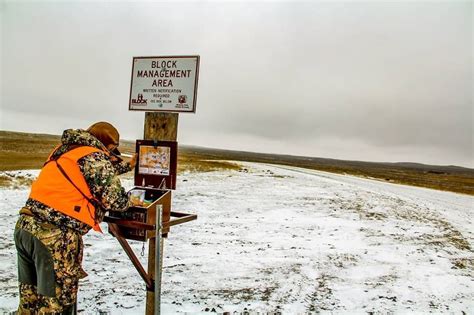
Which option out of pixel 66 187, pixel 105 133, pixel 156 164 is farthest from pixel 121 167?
pixel 156 164

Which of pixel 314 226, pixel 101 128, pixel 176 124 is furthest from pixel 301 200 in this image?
pixel 101 128

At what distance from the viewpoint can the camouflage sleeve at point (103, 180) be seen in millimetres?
3443

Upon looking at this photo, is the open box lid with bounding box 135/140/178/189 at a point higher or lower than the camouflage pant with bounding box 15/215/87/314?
higher

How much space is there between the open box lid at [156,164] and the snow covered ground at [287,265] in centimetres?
211

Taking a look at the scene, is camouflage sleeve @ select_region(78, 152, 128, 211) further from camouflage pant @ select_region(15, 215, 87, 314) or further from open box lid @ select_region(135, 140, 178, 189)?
open box lid @ select_region(135, 140, 178, 189)

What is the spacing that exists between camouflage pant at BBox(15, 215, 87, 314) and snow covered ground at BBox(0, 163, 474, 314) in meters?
1.70

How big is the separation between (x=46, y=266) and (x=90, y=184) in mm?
890

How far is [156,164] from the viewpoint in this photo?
15.3ft

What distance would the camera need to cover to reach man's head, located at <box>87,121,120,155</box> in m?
3.76

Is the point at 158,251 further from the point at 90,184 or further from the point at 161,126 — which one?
the point at 161,126

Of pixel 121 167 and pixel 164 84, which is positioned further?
pixel 164 84

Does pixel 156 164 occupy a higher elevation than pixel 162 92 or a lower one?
lower

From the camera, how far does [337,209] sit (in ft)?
50.2

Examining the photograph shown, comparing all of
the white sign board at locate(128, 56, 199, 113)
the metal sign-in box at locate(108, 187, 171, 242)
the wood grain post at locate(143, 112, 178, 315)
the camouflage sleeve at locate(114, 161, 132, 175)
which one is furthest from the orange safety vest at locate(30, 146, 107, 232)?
the white sign board at locate(128, 56, 199, 113)
